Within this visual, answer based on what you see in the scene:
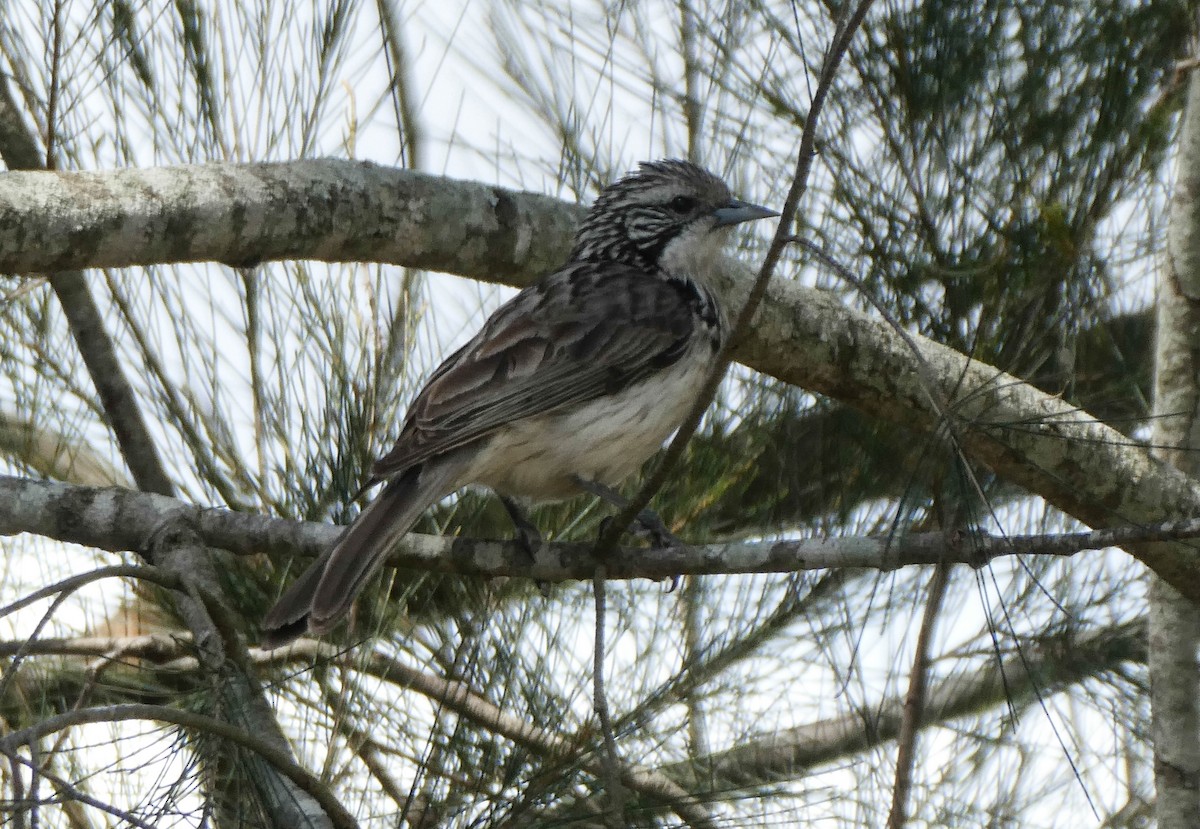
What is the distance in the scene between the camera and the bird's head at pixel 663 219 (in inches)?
176

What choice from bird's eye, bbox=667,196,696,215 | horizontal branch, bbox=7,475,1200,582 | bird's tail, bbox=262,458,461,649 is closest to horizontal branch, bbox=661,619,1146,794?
horizontal branch, bbox=7,475,1200,582

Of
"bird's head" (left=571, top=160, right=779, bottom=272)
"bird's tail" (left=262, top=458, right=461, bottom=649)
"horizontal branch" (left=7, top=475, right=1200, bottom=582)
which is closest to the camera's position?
"bird's tail" (left=262, top=458, right=461, bottom=649)

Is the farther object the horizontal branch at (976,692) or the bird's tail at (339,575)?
the horizontal branch at (976,692)

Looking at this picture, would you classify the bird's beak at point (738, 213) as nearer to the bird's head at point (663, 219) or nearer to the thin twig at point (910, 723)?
the bird's head at point (663, 219)

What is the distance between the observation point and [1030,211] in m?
3.99

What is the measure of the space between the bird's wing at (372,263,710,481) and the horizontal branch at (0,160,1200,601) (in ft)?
0.49

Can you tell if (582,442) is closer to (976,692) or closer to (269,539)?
(269,539)

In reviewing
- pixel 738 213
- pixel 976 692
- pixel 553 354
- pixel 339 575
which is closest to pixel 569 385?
pixel 553 354

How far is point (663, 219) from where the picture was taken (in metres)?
4.58

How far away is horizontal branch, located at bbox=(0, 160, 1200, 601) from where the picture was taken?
10.6 ft

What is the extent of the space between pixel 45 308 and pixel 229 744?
234 cm

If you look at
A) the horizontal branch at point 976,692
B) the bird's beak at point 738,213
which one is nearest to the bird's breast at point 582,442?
the bird's beak at point 738,213

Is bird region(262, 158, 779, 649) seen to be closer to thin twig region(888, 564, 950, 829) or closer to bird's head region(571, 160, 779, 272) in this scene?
bird's head region(571, 160, 779, 272)

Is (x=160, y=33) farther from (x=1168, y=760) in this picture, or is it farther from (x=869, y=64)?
(x=1168, y=760)
